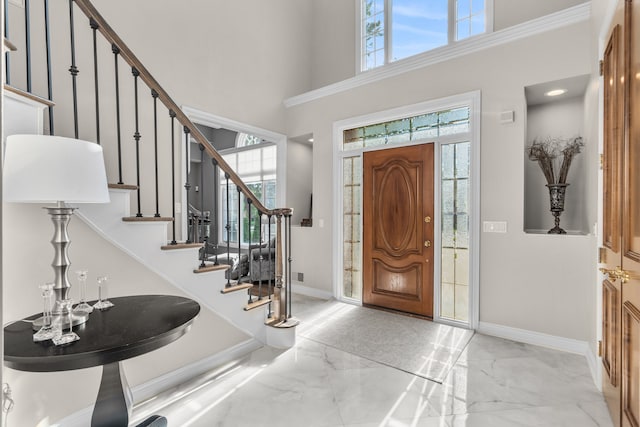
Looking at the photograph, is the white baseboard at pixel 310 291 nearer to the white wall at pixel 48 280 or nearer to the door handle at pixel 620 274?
the white wall at pixel 48 280

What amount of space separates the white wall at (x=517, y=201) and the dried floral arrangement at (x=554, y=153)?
11.2 inches

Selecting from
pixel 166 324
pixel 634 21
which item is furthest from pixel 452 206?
pixel 166 324

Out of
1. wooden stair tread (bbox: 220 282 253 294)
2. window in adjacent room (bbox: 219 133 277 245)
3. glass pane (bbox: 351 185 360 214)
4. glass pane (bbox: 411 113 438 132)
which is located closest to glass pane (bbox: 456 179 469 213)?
glass pane (bbox: 411 113 438 132)

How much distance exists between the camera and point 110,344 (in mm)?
1244

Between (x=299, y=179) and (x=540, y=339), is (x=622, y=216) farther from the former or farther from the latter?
(x=299, y=179)

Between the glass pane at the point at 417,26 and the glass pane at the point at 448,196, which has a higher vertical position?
the glass pane at the point at 417,26

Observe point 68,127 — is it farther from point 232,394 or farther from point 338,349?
point 338,349

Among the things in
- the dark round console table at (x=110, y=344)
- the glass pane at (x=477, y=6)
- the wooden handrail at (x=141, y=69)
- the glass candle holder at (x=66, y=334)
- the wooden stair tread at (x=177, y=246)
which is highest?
the glass pane at (x=477, y=6)

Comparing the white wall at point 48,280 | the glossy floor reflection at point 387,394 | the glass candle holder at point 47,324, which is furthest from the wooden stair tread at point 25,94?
the glossy floor reflection at point 387,394

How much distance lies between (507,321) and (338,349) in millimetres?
1678

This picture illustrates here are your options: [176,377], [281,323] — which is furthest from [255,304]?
[176,377]

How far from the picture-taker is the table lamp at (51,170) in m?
1.19

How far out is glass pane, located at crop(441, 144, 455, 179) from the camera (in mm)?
3477

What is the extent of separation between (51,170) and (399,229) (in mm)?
3276
